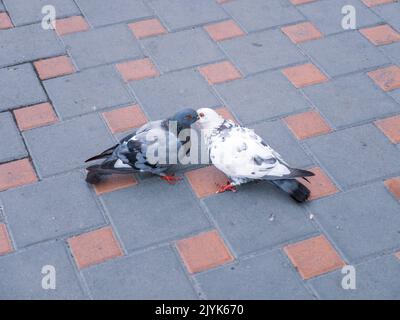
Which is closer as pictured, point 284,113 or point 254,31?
point 284,113

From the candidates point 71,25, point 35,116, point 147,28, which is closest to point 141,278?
point 35,116

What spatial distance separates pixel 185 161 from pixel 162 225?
45cm

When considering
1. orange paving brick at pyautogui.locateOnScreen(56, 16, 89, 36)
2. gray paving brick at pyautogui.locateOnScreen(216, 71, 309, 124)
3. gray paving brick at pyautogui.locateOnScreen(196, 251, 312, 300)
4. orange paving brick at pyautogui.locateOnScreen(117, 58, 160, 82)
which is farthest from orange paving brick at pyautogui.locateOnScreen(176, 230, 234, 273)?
orange paving brick at pyautogui.locateOnScreen(56, 16, 89, 36)

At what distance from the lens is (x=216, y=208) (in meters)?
3.03

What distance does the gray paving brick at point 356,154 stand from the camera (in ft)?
10.5

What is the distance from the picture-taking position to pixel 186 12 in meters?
4.35

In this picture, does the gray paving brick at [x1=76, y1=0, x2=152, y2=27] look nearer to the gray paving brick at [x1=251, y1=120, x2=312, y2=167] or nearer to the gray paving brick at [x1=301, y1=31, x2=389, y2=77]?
the gray paving brick at [x1=301, y1=31, x2=389, y2=77]

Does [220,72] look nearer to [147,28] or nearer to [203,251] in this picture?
[147,28]

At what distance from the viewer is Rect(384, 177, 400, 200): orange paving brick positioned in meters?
3.11

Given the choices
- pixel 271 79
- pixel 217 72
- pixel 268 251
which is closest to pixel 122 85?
pixel 217 72

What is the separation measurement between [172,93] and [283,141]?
811mm

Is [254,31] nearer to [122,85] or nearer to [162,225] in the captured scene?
[122,85]

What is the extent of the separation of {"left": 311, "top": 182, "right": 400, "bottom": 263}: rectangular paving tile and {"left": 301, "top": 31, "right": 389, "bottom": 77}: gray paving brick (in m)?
1.09
